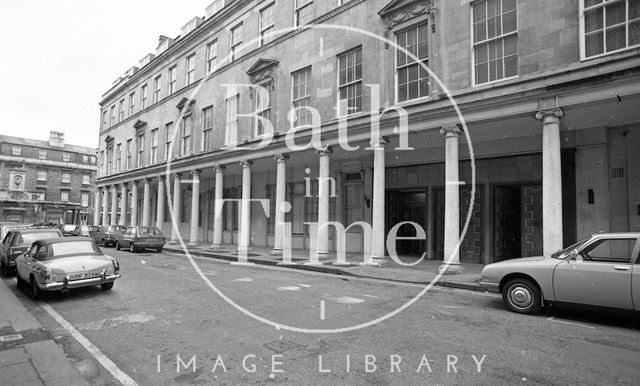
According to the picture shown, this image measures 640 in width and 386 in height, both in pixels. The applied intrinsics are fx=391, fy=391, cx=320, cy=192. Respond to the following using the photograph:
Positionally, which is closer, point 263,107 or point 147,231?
point 263,107

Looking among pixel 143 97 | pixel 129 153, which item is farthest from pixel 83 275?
pixel 129 153

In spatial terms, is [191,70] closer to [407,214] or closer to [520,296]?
[407,214]

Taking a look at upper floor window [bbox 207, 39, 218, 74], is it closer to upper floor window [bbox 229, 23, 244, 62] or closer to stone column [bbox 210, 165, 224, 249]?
upper floor window [bbox 229, 23, 244, 62]

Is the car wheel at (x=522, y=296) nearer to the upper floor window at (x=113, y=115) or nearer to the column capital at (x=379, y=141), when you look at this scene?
the column capital at (x=379, y=141)

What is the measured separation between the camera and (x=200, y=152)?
23.2 m

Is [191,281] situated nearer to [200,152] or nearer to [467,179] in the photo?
[467,179]

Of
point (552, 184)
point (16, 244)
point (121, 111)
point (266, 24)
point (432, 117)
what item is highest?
point (266, 24)

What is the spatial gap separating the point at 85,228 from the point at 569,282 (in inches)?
1292

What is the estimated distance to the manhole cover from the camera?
17.2ft

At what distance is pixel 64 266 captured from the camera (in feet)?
29.0

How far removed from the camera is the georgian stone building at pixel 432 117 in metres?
10.1

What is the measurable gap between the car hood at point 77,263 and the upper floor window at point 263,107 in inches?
438

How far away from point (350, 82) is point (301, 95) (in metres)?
3.04

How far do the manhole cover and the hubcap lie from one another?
447cm
